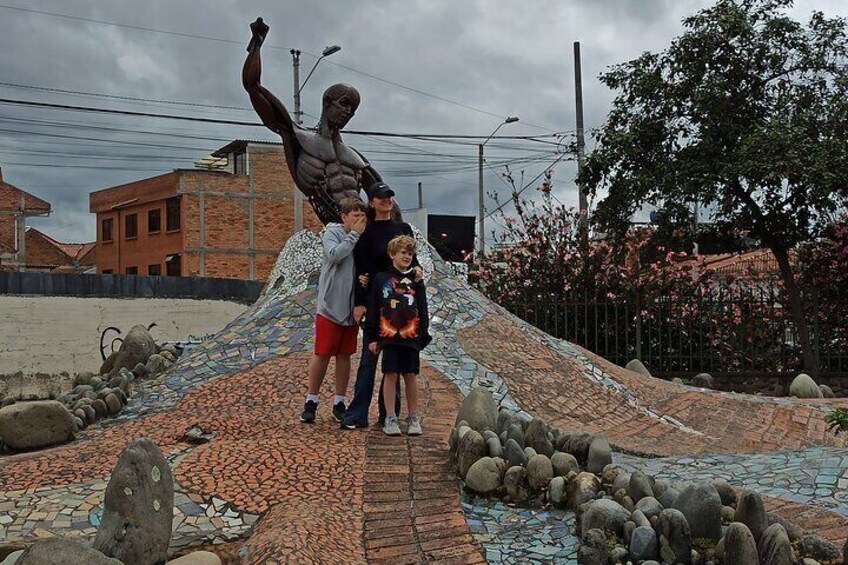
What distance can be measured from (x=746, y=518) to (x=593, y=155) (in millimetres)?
9128

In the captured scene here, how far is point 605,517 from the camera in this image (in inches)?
146

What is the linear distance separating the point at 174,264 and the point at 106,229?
5.69m

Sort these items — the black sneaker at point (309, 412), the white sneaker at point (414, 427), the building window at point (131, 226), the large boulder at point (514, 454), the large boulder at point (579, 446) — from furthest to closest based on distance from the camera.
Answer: the building window at point (131, 226) < the black sneaker at point (309, 412) < the white sneaker at point (414, 427) < the large boulder at point (579, 446) < the large boulder at point (514, 454)

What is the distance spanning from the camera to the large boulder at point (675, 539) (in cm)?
350

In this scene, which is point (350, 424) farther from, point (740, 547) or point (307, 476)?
point (740, 547)

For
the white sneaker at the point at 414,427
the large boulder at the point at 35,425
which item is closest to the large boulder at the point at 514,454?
the white sneaker at the point at 414,427

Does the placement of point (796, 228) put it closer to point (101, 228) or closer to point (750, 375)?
point (750, 375)

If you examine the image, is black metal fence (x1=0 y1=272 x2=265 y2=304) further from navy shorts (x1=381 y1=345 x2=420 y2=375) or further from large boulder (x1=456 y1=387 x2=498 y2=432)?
large boulder (x1=456 y1=387 x2=498 y2=432)

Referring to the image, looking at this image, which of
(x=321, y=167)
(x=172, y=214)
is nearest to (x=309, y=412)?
(x=321, y=167)

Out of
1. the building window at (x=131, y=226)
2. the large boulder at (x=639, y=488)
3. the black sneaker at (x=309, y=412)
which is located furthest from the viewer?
the building window at (x=131, y=226)

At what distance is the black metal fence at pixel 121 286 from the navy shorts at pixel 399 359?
28.0 feet

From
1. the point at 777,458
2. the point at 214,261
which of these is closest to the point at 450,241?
the point at 214,261

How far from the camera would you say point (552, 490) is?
4.28 metres

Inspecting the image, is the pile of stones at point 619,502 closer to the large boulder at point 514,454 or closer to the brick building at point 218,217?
the large boulder at point 514,454
